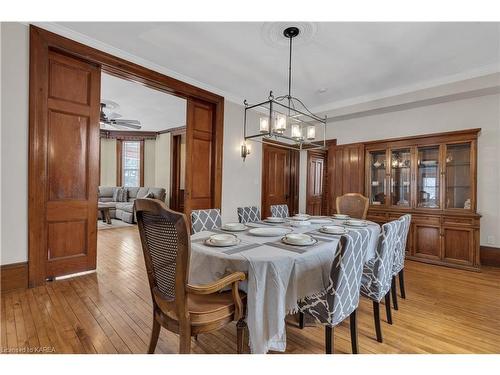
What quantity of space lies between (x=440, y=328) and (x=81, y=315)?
9.82 feet

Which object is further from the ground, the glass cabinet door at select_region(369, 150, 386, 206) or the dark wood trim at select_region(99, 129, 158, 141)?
the dark wood trim at select_region(99, 129, 158, 141)

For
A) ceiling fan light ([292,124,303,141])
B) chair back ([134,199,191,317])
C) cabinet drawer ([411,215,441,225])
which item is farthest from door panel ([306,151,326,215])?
chair back ([134,199,191,317])

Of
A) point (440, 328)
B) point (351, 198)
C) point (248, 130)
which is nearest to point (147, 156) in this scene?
point (248, 130)

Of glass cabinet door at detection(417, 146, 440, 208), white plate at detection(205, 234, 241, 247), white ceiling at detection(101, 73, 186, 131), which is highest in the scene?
white ceiling at detection(101, 73, 186, 131)

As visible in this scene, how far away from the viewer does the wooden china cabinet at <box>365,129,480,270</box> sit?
352cm

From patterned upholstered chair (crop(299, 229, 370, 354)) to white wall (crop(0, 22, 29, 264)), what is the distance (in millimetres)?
2810

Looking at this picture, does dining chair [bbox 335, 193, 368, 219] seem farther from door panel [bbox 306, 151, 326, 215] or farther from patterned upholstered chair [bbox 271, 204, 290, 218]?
door panel [bbox 306, 151, 326, 215]

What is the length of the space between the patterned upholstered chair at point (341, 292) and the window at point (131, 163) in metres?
7.88

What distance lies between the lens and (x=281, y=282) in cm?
150

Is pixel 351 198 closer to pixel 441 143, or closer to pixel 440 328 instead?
pixel 441 143

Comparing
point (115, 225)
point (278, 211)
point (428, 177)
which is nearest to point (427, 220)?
point (428, 177)

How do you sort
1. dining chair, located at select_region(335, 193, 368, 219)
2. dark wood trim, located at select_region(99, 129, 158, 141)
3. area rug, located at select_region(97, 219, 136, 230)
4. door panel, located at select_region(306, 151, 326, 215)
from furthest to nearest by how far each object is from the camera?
dark wood trim, located at select_region(99, 129, 158, 141), door panel, located at select_region(306, 151, 326, 215), area rug, located at select_region(97, 219, 136, 230), dining chair, located at select_region(335, 193, 368, 219)

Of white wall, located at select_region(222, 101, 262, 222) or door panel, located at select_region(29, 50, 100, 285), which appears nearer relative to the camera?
door panel, located at select_region(29, 50, 100, 285)

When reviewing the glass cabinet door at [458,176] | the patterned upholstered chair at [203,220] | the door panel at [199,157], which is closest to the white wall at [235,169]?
the door panel at [199,157]
